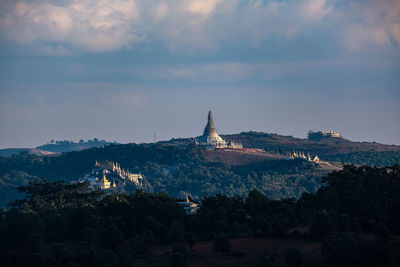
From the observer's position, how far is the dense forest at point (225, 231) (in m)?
55.3

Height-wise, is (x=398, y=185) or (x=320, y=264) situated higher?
(x=398, y=185)

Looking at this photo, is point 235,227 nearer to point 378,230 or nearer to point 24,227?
point 378,230

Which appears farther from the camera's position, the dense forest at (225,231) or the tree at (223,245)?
the tree at (223,245)

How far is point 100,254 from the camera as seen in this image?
5669 cm

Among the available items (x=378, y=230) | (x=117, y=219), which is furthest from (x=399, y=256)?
(x=117, y=219)

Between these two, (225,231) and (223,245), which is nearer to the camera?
(223,245)

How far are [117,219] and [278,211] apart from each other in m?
15.0

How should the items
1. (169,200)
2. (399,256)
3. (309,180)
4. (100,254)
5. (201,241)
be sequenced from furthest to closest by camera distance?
(309,180) → (169,200) → (201,241) → (100,254) → (399,256)

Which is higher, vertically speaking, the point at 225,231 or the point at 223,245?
the point at 225,231

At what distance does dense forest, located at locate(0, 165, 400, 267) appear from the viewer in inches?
2176

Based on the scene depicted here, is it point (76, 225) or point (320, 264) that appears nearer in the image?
point (320, 264)

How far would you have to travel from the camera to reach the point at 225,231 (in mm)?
71688

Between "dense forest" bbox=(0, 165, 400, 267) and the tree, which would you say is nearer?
"dense forest" bbox=(0, 165, 400, 267)

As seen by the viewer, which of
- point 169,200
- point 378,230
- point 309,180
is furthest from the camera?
point 309,180
